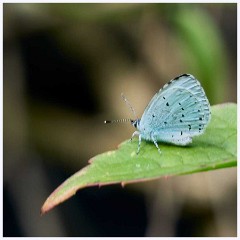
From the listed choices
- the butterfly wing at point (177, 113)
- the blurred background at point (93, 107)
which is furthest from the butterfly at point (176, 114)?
the blurred background at point (93, 107)

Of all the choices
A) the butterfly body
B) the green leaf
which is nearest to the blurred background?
the butterfly body

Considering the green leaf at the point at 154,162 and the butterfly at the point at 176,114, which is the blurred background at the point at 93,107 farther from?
the green leaf at the point at 154,162

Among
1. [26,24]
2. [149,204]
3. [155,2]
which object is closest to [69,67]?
[26,24]

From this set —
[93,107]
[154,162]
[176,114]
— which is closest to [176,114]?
[176,114]

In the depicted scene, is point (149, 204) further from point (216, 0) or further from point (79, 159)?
point (216, 0)

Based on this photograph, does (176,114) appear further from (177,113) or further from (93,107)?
(93,107)

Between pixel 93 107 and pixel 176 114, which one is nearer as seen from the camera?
pixel 176 114

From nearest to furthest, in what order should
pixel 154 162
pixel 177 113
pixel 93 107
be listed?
1. pixel 154 162
2. pixel 177 113
3. pixel 93 107

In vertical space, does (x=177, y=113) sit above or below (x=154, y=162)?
above
